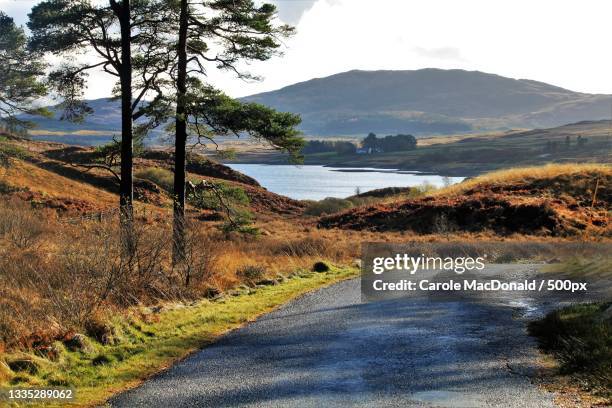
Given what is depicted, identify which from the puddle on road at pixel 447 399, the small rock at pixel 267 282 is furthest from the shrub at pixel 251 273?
the puddle on road at pixel 447 399

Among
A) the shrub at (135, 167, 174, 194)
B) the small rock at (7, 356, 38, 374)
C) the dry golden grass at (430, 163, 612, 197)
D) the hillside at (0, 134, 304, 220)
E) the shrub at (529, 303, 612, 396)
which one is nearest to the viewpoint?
the shrub at (529, 303, 612, 396)

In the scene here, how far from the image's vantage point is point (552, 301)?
15461 mm

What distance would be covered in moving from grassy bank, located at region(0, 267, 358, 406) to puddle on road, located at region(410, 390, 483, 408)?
3863 millimetres

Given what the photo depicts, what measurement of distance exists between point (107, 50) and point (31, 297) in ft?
29.4

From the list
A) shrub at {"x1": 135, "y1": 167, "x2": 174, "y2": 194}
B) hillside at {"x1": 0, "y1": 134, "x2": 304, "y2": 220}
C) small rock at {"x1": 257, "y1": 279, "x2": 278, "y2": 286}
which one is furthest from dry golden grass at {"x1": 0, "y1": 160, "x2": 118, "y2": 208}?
small rock at {"x1": 257, "y1": 279, "x2": 278, "y2": 286}

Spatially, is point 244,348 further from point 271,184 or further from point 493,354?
point 271,184

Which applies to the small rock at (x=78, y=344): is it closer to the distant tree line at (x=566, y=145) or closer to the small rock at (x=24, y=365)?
the small rock at (x=24, y=365)

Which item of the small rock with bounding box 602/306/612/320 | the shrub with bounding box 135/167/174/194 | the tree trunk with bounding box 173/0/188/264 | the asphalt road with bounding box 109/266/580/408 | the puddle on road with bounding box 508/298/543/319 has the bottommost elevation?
the puddle on road with bounding box 508/298/543/319

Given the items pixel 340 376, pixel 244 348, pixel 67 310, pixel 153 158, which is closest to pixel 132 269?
pixel 67 310

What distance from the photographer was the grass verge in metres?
8.86

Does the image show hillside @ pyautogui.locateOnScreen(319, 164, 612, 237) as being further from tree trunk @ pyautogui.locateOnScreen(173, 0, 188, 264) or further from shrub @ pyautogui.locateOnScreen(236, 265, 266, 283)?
tree trunk @ pyautogui.locateOnScreen(173, 0, 188, 264)

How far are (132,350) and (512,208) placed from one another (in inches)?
1171

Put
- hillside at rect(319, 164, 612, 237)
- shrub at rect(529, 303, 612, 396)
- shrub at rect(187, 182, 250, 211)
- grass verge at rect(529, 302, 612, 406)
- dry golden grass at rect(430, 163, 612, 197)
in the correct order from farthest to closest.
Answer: dry golden grass at rect(430, 163, 612, 197), hillside at rect(319, 164, 612, 237), shrub at rect(187, 182, 250, 211), shrub at rect(529, 303, 612, 396), grass verge at rect(529, 302, 612, 406)

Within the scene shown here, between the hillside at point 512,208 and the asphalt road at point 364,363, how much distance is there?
2037 centimetres
